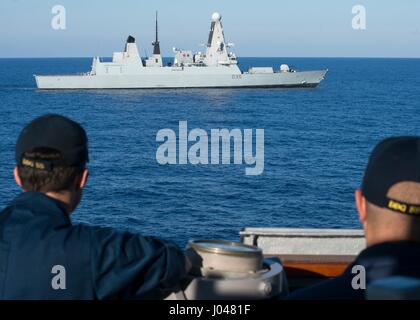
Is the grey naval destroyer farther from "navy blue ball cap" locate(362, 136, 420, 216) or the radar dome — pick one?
"navy blue ball cap" locate(362, 136, 420, 216)

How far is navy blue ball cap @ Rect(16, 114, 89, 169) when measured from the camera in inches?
96.4

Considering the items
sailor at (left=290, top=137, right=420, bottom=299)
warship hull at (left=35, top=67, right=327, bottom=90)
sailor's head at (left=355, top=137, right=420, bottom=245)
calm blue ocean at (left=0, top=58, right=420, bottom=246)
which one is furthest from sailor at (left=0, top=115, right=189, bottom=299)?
warship hull at (left=35, top=67, right=327, bottom=90)

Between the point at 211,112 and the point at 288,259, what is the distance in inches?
2155

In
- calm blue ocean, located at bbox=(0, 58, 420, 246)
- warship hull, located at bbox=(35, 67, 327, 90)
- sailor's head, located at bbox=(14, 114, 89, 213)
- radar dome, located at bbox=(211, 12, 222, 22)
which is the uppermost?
radar dome, located at bbox=(211, 12, 222, 22)

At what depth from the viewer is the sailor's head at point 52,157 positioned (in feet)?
8.02

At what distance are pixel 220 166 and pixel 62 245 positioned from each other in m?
30.5

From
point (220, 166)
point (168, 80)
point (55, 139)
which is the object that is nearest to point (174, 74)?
point (168, 80)

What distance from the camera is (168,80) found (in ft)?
243

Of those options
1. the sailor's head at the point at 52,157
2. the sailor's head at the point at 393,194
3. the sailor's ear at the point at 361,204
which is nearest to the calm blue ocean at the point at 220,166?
the sailor's head at the point at 52,157

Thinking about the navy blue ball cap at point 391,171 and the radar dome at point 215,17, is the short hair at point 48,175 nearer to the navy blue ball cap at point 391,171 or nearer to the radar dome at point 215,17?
the navy blue ball cap at point 391,171

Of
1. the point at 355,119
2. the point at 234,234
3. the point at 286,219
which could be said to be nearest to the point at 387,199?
the point at 234,234

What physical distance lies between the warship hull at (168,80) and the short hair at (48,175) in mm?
70358

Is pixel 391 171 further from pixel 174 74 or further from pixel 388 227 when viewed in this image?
pixel 174 74

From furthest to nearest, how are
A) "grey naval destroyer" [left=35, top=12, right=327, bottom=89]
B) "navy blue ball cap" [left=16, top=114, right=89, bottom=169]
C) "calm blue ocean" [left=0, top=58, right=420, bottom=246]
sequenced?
1. "grey naval destroyer" [left=35, top=12, right=327, bottom=89]
2. "calm blue ocean" [left=0, top=58, right=420, bottom=246]
3. "navy blue ball cap" [left=16, top=114, right=89, bottom=169]
